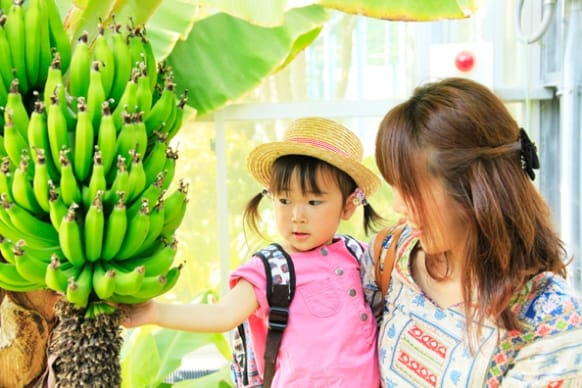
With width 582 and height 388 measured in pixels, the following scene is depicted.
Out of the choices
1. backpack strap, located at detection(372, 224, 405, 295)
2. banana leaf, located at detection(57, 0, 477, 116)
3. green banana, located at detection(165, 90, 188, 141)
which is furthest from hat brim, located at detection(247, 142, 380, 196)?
green banana, located at detection(165, 90, 188, 141)

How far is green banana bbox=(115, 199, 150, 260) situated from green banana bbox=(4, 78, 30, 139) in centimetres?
16

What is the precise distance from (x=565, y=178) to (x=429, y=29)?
727 mm

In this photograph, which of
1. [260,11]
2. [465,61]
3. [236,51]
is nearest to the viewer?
[260,11]

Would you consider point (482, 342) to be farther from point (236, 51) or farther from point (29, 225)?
point (236, 51)

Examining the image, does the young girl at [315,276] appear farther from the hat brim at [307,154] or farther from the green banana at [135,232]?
the green banana at [135,232]

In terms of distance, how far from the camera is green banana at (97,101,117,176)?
790 mm

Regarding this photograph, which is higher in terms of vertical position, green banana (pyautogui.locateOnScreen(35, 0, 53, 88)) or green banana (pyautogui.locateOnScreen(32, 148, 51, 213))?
green banana (pyautogui.locateOnScreen(35, 0, 53, 88))

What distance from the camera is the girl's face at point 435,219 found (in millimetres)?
1047

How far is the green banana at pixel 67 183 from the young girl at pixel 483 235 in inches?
19.1

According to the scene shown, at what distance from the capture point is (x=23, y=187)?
0.77m

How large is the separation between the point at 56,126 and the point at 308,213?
1.78 feet

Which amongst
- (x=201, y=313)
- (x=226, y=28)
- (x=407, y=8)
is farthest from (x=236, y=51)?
(x=201, y=313)

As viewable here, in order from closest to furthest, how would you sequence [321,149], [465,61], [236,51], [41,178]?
[41,178]
[321,149]
[236,51]
[465,61]

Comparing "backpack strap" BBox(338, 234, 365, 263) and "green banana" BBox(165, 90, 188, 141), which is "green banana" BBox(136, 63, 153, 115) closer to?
"green banana" BBox(165, 90, 188, 141)
